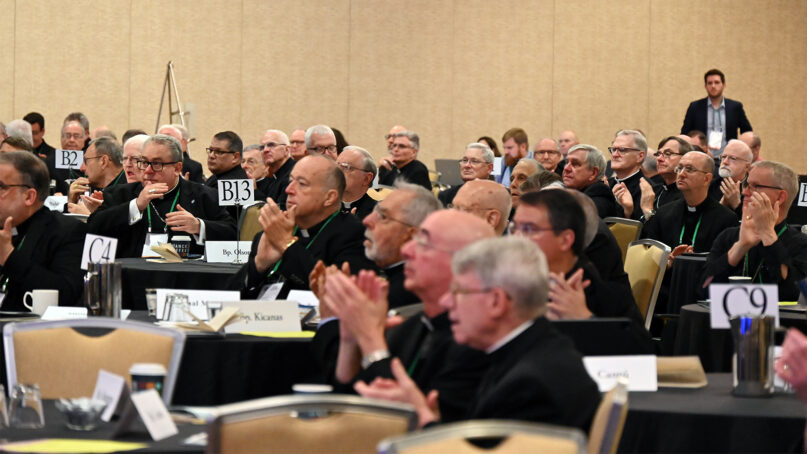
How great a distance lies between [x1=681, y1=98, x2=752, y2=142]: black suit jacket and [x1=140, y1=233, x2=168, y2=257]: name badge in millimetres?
8632

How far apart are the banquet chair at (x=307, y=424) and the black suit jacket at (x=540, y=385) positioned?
1.30 feet

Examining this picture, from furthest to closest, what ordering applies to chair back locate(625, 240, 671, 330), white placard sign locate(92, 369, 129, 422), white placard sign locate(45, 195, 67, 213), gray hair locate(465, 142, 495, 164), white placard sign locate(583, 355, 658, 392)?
gray hair locate(465, 142, 495, 164) → white placard sign locate(45, 195, 67, 213) → chair back locate(625, 240, 671, 330) → white placard sign locate(583, 355, 658, 392) → white placard sign locate(92, 369, 129, 422)

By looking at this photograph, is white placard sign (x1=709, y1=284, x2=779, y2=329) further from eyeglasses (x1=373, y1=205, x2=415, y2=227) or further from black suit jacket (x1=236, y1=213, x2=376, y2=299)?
black suit jacket (x1=236, y1=213, x2=376, y2=299)

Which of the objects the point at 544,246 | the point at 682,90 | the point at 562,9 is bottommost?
the point at 544,246

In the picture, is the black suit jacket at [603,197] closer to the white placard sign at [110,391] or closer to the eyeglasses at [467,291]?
the eyeglasses at [467,291]

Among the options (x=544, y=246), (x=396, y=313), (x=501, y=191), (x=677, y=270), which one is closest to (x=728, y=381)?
(x=544, y=246)

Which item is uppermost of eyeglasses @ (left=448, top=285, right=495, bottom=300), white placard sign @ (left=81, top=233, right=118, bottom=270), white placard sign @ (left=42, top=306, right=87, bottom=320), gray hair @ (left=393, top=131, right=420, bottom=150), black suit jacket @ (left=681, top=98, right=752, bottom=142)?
black suit jacket @ (left=681, top=98, right=752, bottom=142)

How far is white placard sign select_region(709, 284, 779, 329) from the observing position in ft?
13.0

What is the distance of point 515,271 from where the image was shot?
282 centimetres

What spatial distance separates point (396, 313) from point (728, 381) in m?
1.10

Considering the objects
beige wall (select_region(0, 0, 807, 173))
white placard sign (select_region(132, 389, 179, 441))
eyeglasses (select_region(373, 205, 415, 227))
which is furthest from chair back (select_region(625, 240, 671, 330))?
beige wall (select_region(0, 0, 807, 173))

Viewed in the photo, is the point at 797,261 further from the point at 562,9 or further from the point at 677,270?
the point at 562,9

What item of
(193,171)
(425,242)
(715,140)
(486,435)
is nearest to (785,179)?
(425,242)

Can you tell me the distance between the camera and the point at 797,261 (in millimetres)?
6324
